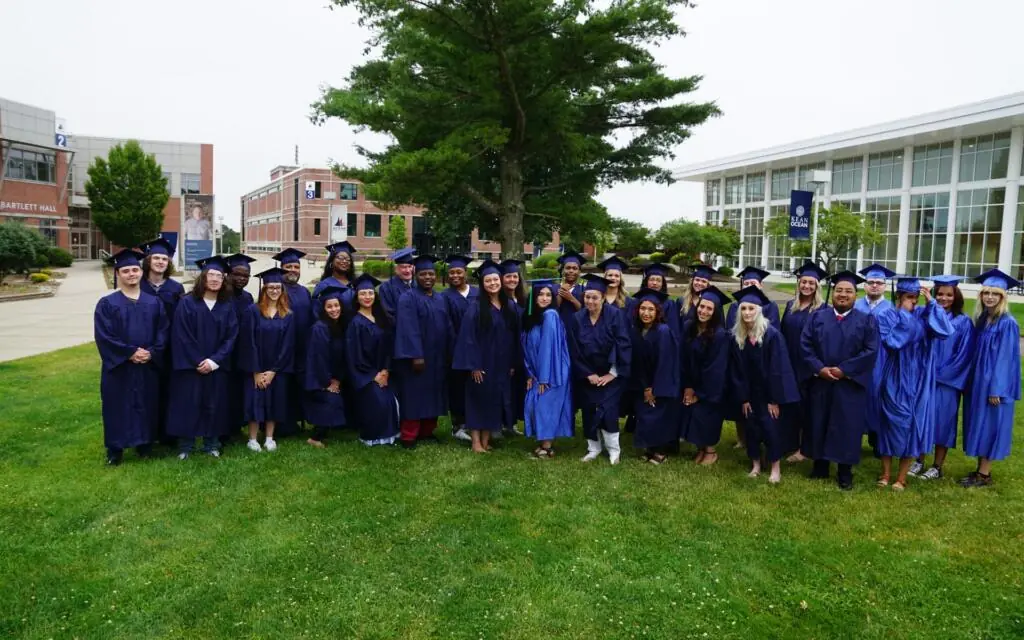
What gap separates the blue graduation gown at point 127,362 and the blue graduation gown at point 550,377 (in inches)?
137

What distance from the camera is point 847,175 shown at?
40.2 metres

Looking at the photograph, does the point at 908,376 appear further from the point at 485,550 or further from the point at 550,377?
the point at 485,550

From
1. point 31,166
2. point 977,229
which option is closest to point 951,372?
point 977,229

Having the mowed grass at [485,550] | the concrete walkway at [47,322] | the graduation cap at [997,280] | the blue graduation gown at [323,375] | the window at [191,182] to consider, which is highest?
the window at [191,182]

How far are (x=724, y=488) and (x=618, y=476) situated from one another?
929 millimetres

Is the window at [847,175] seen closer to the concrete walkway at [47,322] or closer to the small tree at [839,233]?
the small tree at [839,233]

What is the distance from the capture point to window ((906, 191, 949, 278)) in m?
34.1

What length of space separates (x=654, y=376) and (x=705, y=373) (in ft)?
1.57

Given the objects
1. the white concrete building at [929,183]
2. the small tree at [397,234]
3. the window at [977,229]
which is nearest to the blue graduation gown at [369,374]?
the white concrete building at [929,183]

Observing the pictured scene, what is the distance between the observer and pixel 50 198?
1613 inches

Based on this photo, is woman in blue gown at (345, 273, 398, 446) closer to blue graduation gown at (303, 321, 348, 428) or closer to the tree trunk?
blue graduation gown at (303, 321, 348, 428)

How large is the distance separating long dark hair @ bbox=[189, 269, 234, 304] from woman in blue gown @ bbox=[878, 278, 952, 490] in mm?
6007

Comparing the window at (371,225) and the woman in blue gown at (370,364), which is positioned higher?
the window at (371,225)

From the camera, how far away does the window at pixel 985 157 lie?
30984 millimetres
